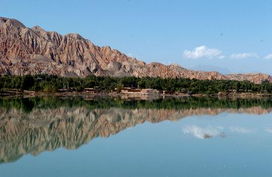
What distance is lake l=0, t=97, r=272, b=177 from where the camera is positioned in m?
16.6

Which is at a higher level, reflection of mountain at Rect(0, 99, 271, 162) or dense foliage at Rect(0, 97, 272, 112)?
dense foliage at Rect(0, 97, 272, 112)

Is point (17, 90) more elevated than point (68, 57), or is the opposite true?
point (68, 57)

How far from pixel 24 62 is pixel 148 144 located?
505ft

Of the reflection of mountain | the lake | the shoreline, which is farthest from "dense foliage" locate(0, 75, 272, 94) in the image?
the lake

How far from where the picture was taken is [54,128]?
30672mm

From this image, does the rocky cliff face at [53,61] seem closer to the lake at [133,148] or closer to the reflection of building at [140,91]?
the reflection of building at [140,91]

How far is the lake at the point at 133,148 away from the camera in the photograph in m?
16.6

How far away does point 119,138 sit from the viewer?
86.0ft

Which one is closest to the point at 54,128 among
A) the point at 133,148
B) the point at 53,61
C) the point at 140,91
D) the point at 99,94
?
the point at 133,148

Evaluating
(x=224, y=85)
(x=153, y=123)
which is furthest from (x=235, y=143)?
(x=224, y=85)

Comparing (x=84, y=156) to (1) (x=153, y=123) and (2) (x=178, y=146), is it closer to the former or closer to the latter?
(2) (x=178, y=146)

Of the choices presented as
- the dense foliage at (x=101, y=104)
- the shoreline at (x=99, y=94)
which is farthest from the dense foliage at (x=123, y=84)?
the dense foliage at (x=101, y=104)

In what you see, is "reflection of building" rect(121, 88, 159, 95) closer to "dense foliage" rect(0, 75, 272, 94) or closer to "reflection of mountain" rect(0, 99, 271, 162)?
"dense foliage" rect(0, 75, 272, 94)

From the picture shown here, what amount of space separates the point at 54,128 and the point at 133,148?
33.6 ft
